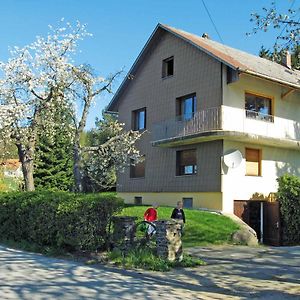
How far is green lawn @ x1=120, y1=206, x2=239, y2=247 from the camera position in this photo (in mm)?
17641

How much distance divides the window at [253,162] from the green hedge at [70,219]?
39.0 feet

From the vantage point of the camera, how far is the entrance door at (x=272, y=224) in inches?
822

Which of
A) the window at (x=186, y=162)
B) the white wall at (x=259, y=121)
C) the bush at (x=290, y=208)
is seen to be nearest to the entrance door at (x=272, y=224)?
the bush at (x=290, y=208)

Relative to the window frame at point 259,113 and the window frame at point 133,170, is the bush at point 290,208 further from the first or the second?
the window frame at point 133,170

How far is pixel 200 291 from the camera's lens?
28.6ft

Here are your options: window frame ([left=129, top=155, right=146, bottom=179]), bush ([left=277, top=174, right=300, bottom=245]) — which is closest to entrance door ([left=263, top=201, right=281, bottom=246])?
bush ([left=277, top=174, right=300, bottom=245])

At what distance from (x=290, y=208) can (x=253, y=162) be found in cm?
401

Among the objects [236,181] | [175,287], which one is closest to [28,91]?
[236,181]

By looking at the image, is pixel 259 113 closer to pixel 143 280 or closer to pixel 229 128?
pixel 229 128

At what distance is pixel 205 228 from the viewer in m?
18.9

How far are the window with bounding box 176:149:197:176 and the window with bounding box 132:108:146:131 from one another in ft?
13.8

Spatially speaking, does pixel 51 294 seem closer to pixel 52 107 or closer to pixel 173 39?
pixel 52 107

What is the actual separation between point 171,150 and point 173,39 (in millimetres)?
6649

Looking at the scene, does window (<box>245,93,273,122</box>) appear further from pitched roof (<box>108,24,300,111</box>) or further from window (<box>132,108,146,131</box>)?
window (<box>132,108,146,131</box>)
